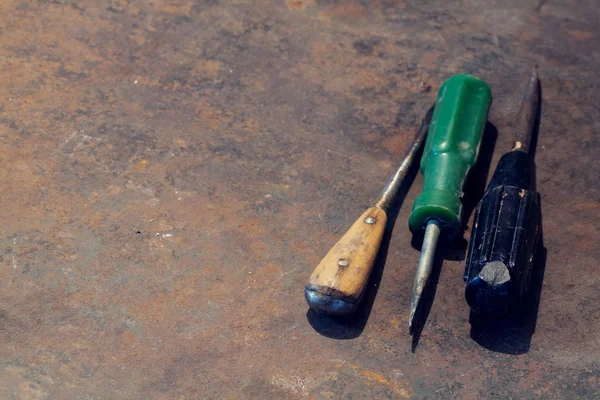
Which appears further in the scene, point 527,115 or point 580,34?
point 580,34

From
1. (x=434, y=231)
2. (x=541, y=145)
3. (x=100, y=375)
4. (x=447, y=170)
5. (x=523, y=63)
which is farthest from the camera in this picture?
(x=523, y=63)


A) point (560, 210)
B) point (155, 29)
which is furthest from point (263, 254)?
point (155, 29)

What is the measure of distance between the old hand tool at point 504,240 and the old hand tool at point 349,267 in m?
0.44

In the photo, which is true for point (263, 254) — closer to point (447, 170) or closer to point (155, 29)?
point (447, 170)

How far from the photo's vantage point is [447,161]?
12.0 feet

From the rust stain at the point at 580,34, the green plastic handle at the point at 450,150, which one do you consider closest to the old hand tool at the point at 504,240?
the green plastic handle at the point at 450,150

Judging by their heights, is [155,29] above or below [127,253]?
above

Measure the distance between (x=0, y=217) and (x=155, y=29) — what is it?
1.83 m

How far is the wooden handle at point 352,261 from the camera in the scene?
3074mm

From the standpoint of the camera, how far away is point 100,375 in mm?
2979

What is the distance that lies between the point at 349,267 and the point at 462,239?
75cm


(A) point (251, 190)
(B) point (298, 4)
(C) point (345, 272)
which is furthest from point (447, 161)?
(B) point (298, 4)

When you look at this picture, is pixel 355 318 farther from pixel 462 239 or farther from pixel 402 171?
pixel 402 171

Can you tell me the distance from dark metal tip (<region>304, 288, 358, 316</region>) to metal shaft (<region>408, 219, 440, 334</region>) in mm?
254
